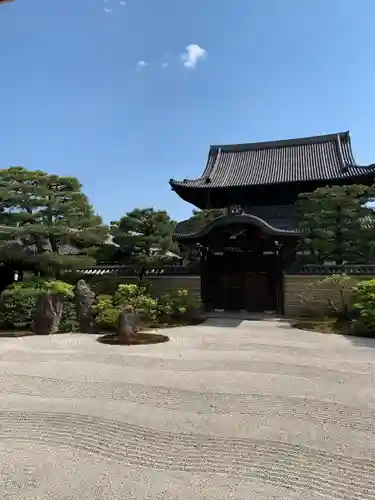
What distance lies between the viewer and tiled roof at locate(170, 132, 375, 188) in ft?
55.9

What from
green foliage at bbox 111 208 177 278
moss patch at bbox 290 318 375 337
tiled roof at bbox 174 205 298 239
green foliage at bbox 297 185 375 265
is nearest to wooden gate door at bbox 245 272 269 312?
moss patch at bbox 290 318 375 337

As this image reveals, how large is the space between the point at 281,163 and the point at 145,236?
29.1 feet

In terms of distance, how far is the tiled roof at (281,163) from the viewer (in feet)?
55.9

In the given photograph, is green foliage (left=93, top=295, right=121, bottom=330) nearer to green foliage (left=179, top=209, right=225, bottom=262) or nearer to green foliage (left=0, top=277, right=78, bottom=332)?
green foliage (left=0, top=277, right=78, bottom=332)

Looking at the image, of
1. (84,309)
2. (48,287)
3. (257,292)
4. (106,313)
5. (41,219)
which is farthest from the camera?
(257,292)

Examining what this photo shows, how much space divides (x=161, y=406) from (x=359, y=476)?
2498 millimetres

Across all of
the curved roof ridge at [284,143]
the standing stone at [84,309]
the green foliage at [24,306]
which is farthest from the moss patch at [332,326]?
the curved roof ridge at [284,143]

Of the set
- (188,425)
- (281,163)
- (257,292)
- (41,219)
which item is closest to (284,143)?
(281,163)

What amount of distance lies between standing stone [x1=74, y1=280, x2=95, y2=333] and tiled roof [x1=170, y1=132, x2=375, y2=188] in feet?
26.2

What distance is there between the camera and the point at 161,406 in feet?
16.1

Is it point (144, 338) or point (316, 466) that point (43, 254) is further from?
point (316, 466)

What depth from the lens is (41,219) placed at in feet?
44.9

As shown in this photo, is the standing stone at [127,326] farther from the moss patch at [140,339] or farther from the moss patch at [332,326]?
the moss patch at [332,326]

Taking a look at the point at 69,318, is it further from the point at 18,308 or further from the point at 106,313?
the point at 18,308
